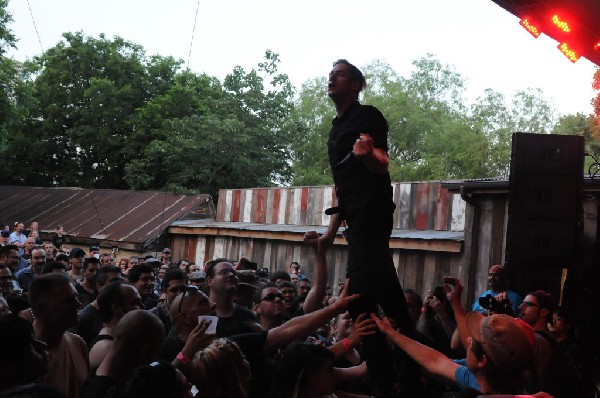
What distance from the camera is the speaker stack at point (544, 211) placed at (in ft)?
30.1

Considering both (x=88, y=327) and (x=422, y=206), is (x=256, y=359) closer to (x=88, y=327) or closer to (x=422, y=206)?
(x=88, y=327)

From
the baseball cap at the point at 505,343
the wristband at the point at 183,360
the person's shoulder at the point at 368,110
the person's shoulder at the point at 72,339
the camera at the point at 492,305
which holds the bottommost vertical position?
the person's shoulder at the point at 72,339

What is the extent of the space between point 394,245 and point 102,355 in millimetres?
12292

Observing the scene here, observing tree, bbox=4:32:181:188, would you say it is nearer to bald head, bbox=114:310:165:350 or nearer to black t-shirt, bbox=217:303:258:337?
black t-shirt, bbox=217:303:258:337

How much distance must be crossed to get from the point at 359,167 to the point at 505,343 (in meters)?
1.41

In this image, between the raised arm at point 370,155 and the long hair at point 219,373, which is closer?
the long hair at point 219,373

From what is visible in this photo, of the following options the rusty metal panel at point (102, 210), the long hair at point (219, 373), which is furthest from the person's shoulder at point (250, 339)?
the rusty metal panel at point (102, 210)

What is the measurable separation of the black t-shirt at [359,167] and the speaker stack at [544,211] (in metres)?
5.01

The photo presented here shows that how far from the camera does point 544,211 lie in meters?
9.38

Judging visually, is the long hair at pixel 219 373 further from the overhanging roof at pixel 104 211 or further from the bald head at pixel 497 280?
the overhanging roof at pixel 104 211

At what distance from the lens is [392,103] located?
50.7m

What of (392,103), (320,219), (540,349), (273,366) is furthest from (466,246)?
(392,103)

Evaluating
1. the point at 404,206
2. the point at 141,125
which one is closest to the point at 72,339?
the point at 404,206

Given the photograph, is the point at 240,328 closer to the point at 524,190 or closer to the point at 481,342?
the point at 481,342
